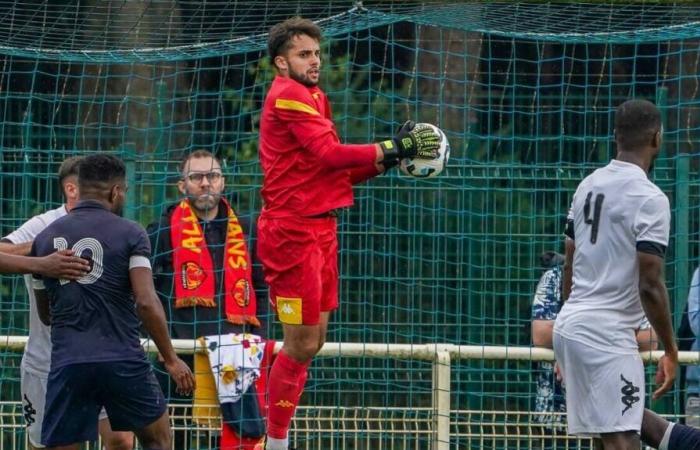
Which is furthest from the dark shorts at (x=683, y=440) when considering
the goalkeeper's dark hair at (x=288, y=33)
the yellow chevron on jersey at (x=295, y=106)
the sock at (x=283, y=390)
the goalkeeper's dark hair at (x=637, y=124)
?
the goalkeeper's dark hair at (x=288, y=33)

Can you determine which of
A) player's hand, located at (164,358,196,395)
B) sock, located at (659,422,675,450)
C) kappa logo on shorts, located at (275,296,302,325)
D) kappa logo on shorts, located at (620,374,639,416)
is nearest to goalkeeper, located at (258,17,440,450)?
kappa logo on shorts, located at (275,296,302,325)

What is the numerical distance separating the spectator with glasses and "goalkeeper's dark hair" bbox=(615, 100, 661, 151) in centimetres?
Answer: 259

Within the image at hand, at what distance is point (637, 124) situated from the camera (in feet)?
24.2

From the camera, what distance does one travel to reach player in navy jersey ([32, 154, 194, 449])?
23.8ft

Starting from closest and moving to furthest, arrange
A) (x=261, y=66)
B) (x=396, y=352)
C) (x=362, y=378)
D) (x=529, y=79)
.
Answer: (x=396, y=352), (x=362, y=378), (x=261, y=66), (x=529, y=79)

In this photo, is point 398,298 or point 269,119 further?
point 398,298

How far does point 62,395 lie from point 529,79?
18.7ft

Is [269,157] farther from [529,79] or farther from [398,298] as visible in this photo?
[529,79]

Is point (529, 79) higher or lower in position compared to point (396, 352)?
higher

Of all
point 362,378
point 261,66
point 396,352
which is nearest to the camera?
point 396,352

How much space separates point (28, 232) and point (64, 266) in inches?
38.7

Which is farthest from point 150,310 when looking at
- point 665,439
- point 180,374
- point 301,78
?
point 665,439

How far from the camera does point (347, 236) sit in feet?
32.1

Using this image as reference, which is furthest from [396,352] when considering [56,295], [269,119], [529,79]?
[529,79]
